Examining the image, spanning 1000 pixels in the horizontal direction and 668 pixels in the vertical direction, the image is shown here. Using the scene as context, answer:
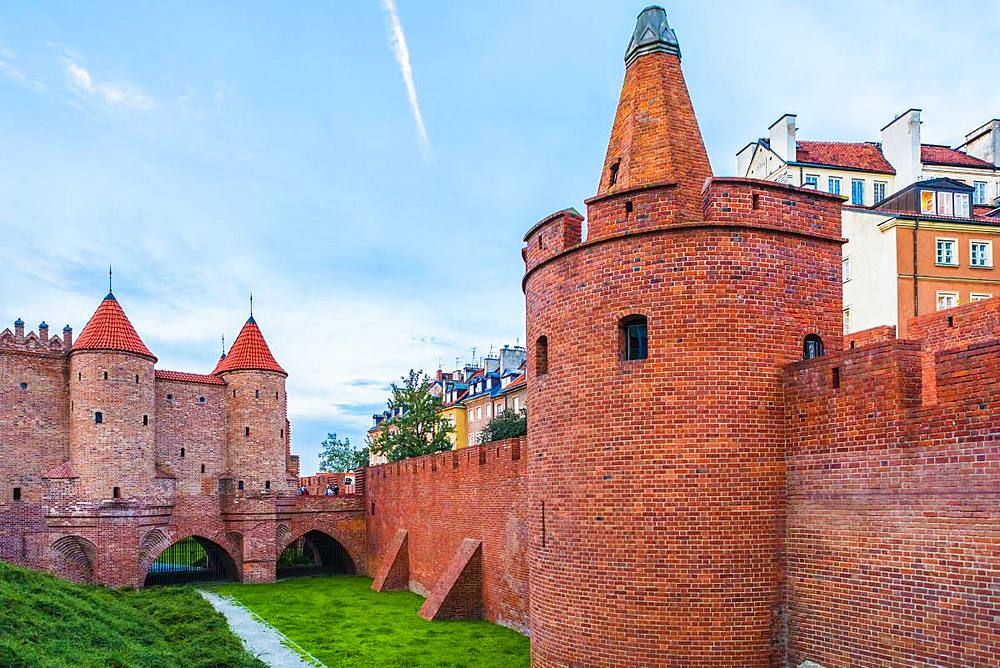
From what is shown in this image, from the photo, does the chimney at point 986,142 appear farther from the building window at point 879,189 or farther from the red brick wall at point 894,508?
the red brick wall at point 894,508

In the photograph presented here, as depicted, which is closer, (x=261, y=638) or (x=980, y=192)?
(x=261, y=638)

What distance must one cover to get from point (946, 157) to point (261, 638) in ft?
131

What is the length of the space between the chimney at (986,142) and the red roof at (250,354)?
37.8 m

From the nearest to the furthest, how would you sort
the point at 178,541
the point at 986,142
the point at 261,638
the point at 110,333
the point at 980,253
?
the point at 261,638 → the point at 110,333 → the point at 178,541 → the point at 980,253 → the point at 986,142

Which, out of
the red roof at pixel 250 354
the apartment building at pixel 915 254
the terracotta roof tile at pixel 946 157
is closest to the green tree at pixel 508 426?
the red roof at pixel 250 354

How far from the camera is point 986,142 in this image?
43219 mm

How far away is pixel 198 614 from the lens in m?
21.5

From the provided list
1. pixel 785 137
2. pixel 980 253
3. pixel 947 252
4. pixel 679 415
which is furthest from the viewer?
pixel 785 137

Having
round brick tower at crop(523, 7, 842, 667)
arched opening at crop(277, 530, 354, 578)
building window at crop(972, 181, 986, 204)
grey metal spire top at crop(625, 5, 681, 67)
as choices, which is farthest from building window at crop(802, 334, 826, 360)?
building window at crop(972, 181, 986, 204)

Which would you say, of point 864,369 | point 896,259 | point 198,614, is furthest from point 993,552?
point 896,259

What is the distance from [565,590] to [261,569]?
77.0ft

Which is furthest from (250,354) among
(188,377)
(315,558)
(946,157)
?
(946,157)

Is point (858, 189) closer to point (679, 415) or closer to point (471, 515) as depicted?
point (471, 515)

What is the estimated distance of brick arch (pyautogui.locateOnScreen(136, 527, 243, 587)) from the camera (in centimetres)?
2894
